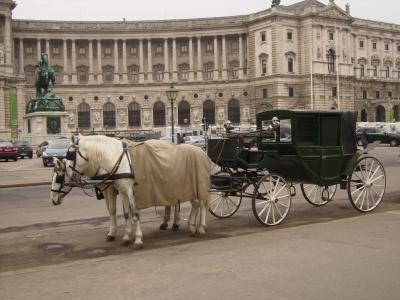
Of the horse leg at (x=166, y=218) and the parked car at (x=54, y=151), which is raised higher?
the parked car at (x=54, y=151)

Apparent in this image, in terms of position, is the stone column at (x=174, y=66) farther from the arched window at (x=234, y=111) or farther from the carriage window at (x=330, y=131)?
the carriage window at (x=330, y=131)

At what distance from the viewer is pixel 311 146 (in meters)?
11.6

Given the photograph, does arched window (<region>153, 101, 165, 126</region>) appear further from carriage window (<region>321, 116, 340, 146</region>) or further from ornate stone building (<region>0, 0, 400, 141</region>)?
carriage window (<region>321, 116, 340, 146</region>)

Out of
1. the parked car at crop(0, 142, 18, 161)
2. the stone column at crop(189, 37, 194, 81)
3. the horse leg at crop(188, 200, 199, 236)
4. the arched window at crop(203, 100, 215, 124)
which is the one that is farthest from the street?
the stone column at crop(189, 37, 194, 81)

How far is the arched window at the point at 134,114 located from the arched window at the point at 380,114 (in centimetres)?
4098

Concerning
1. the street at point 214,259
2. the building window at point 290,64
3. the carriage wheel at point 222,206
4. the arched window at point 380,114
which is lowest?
the street at point 214,259

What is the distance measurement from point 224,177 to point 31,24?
85.9m

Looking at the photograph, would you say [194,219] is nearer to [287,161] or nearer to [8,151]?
[287,161]

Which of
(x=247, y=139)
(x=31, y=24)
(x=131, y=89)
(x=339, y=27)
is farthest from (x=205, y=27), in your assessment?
(x=247, y=139)

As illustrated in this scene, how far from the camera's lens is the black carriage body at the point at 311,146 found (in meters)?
11.4

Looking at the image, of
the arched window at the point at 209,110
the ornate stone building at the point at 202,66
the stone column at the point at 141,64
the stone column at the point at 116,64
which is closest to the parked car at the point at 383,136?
the ornate stone building at the point at 202,66

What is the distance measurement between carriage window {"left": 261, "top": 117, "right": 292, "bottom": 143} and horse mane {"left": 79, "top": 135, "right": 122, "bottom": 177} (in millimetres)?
3741

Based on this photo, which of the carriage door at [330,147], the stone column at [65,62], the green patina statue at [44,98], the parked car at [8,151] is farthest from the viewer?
the stone column at [65,62]

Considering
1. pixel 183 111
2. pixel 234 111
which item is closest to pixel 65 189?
pixel 183 111
